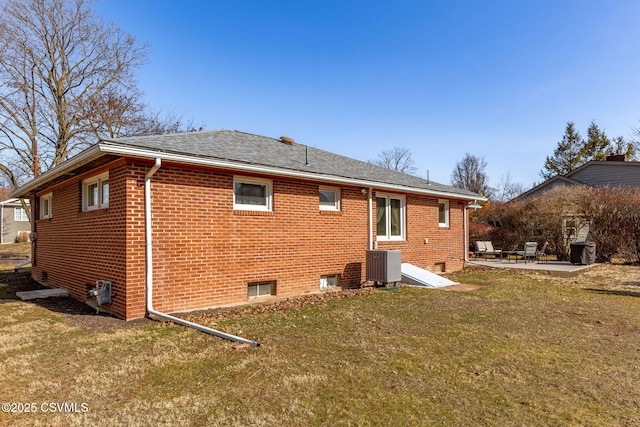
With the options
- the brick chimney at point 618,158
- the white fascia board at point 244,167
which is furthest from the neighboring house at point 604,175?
the white fascia board at point 244,167

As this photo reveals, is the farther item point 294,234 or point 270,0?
point 270,0

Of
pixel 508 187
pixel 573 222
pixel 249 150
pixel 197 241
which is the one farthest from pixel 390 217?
pixel 508 187

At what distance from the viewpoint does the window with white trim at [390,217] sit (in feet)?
36.5

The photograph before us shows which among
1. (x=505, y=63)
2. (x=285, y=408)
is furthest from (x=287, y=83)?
(x=285, y=408)

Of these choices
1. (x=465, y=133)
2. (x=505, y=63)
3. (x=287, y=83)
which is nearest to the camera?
(x=505, y=63)

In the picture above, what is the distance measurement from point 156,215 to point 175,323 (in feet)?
6.44

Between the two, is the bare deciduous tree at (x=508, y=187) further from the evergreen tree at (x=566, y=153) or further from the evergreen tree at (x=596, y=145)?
the evergreen tree at (x=596, y=145)

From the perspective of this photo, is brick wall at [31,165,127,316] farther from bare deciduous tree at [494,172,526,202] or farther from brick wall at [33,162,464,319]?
bare deciduous tree at [494,172,526,202]

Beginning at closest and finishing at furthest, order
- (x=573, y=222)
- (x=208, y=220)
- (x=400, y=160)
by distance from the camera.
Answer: (x=208, y=220)
(x=573, y=222)
(x=400, y=160)

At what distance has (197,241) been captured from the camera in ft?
23.3

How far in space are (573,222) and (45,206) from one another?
2273 cm

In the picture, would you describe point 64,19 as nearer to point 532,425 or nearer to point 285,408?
point 285,408

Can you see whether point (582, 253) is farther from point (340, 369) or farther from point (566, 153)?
point (566, 153)

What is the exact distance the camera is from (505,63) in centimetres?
1330
